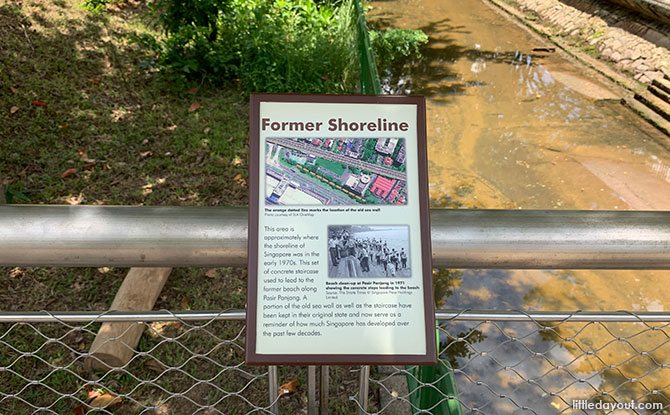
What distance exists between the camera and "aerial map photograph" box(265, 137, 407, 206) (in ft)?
4.34

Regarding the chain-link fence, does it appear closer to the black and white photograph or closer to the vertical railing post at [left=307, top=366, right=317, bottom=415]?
the vertical railing post at [left=307, top=366, right=317, bottom=415]

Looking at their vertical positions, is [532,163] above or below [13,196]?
below

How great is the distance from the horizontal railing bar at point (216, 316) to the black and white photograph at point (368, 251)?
20 cm

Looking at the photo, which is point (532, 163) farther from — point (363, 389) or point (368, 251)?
point (368, 251)

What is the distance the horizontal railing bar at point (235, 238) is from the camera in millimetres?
1261

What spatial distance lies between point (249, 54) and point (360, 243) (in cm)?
594

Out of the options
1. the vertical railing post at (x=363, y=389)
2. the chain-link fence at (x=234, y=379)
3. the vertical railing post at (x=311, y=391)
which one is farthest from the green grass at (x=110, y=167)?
the vertical railing post at (x=363, y=389)

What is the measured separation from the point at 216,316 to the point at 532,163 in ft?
19.9

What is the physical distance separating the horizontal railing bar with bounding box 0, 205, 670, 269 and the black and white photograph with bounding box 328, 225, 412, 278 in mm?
88

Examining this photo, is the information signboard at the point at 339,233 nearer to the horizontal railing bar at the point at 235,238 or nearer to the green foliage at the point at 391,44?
the horizontal railing bar at the point at 235,238

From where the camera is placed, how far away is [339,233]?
1304mm

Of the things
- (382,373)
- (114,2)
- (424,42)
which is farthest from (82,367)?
(424,42)

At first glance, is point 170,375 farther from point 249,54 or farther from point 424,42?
point 424,42
